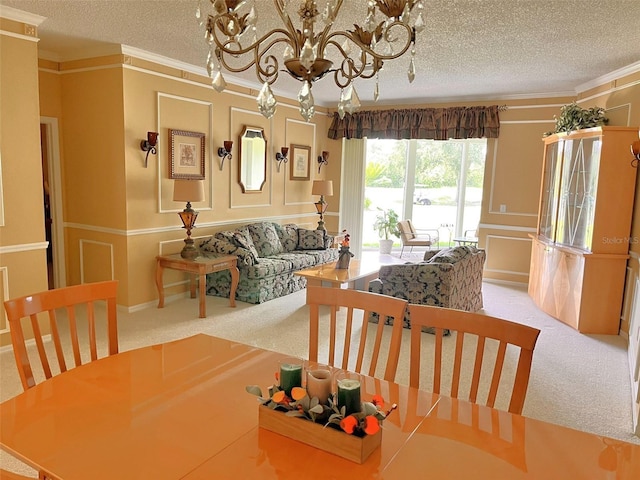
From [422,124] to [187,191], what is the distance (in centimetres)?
395

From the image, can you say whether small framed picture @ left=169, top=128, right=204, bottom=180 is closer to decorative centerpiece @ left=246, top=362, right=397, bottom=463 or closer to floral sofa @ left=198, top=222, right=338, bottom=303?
floral sofa @ left=198, top=222, right=338, bottom=303

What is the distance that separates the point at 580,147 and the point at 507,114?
5.97ft

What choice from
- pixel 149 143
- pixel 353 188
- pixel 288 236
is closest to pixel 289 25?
pixel 149 143

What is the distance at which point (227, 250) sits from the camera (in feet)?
17.5

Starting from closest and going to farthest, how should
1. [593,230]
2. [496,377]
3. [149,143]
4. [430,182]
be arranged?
[496,377] < [593,230] < [149,143] < [430,182]

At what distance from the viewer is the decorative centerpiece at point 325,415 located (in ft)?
3.86

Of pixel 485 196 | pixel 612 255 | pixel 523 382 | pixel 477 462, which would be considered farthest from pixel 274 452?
pixel 485 196

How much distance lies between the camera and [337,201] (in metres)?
8.08

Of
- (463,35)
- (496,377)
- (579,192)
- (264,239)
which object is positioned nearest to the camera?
(496,377)

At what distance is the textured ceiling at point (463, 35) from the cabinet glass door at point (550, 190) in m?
0.89

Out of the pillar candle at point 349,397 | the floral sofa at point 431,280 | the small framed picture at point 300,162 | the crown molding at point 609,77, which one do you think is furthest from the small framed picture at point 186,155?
the crown molding at point 609,77

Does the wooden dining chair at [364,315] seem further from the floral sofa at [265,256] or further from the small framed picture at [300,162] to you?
the small framed picture at [300,162]

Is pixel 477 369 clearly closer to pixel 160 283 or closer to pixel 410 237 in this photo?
pixel 160 283

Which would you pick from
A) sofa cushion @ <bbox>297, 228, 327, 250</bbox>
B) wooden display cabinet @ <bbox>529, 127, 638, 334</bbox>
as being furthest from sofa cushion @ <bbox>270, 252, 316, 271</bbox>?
wooden display cabinet @ <bbox>529, 127, 638, 334</bbox>
